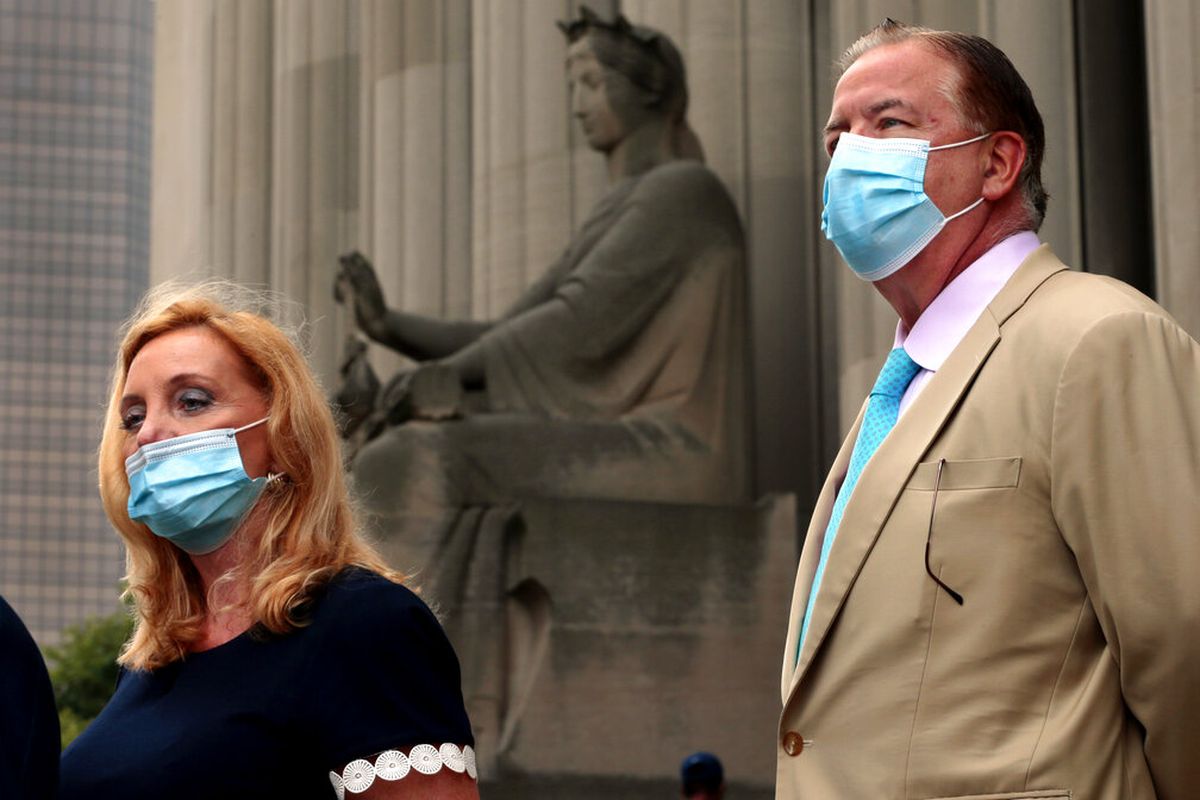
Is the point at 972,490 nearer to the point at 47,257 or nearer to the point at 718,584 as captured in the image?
the point at 718,584

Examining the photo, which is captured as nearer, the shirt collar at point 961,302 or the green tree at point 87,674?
the shirt collar at point 961,302

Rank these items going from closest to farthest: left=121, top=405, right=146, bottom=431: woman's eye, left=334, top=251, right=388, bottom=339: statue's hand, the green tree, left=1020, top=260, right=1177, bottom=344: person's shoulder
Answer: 1. left=1020, top=260, right=1177, bottom=344: person's shoulder
2. left=121, top=405, right=146, bottom=431: woman's eye
3. left=334, top=251, right=388, bottom=339: statue's hand
4. the green tree

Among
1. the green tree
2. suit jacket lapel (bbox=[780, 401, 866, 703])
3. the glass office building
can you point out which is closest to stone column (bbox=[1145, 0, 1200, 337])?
suit jacket lapel (bbox=[780, 401, 866, 703])

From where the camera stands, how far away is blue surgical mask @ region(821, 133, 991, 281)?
3865 mm

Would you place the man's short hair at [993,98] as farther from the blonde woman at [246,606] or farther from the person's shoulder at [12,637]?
the person's shoulder at [12,637]

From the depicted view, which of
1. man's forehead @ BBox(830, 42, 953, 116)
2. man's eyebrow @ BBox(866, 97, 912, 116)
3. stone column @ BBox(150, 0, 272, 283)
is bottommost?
man's eyebrow @ BBox(866, 97, 912, 116)

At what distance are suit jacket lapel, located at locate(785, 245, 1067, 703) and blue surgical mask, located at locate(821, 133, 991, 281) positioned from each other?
0.21 metres

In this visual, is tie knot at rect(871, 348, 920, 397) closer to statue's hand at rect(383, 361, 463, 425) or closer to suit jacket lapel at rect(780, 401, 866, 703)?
suit jacket lapel at rect(780, 401, 866, 703)

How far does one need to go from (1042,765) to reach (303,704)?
123 centimetres

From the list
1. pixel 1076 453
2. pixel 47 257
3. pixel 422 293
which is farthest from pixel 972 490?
pixel 47 257

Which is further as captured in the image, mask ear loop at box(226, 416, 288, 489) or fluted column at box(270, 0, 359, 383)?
fluted column at box(270, 0, 359, 383)

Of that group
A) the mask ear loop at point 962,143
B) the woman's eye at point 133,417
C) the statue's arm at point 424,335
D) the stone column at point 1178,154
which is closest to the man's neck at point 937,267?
the mask ear loop at point 962,143

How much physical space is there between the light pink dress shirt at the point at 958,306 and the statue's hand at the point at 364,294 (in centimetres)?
1027

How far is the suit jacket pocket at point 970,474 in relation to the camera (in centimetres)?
350
